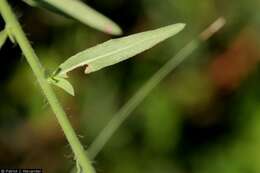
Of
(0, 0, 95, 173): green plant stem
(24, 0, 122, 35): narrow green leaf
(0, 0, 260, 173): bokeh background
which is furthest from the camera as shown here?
(0, 0, 260, 173): bokeh background

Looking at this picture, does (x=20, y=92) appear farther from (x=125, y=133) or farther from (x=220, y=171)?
(x=220, y=171)

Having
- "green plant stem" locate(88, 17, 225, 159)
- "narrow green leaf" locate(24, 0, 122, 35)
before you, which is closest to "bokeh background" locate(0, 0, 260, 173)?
"green plant stem" locate(88, 17, 225, 159)

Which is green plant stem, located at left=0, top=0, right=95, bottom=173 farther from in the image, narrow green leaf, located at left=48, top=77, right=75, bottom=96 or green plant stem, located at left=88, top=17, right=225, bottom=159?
green plant stem, located at left=88, top=17, right=225, bottom=159

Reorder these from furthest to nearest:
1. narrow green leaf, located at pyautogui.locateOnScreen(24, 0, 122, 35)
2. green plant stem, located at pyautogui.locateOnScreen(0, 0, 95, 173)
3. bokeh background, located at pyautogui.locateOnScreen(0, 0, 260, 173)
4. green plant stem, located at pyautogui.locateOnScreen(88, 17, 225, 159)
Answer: bokeh background, located at pyautogui.locateOnScreen(0, 0, 260, 173), green plant stem, located at pyautogui.locateOnScreen(88, 17, 225, 159), narrow green leaf, located at pyautogui.locateOnScreen(24, 0, 122, 35), green plant stem, located at pyautogui.locateOnScreen(0, 0, 95, 173)

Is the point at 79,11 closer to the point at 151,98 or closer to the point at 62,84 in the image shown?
the point at 62,84

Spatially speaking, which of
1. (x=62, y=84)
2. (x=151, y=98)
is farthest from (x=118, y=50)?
(x=151, y=98)
